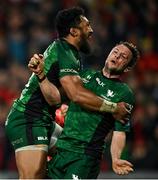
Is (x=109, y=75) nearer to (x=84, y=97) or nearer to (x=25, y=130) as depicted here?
(x=84, y=97)

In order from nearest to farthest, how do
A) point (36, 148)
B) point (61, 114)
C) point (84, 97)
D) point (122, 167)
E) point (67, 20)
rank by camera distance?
point (122, 167), point (84, 97), point (36, 148), point (67, 20), point (61, 114)

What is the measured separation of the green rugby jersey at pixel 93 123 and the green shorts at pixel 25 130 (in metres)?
0.20

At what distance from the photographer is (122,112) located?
643 centimetres

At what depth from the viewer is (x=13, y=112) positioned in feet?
22.5

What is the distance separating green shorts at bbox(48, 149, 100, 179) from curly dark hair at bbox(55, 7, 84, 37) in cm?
110

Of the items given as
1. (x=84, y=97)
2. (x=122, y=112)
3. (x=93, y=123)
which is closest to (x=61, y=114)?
(x=93, y=123)

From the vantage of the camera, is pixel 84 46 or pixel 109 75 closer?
pixel 109 75

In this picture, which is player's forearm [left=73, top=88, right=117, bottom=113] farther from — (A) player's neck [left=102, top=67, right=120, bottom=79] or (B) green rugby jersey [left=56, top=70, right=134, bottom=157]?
(A) player's neck [left=102, top=67, right=120, bottom=79]

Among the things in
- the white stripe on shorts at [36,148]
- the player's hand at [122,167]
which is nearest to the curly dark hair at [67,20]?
the white stripe on shorts at [36,148]

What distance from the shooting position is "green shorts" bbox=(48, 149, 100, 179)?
6.50m

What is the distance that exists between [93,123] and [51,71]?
0.60 metres

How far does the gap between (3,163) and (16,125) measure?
10.3ft

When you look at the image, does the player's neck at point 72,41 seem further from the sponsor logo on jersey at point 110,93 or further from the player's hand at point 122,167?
the player's hand at point 122,167

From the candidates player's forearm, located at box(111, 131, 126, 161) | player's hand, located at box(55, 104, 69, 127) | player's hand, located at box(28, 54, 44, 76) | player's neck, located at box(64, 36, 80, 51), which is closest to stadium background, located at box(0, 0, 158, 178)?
player's hand, located at box(55, 104, 69, 127)
